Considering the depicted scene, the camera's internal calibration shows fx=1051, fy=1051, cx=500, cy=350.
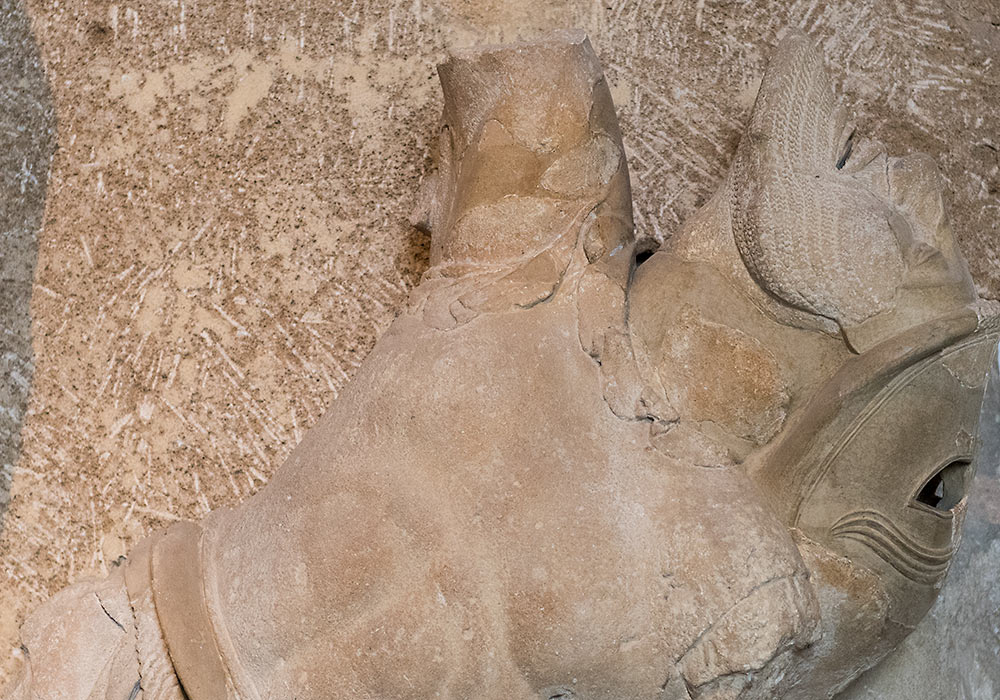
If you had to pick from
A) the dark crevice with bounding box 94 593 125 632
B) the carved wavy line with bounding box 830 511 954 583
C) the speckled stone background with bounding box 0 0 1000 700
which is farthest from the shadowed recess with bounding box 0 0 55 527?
the carved wavy line with bounding box 830 511 954 583

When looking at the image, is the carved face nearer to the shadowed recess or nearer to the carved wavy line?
the carved wavy line

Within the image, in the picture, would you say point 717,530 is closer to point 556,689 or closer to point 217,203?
point 556,689

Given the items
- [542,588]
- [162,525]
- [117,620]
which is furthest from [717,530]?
[162,525]

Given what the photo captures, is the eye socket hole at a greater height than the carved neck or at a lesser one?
lesser

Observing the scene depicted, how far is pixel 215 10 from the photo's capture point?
1.98 meters

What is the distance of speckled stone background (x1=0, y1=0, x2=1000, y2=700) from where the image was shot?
173cm

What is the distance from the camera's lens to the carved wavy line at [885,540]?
1255 millimetres

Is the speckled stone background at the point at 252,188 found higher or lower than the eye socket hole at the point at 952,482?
higher

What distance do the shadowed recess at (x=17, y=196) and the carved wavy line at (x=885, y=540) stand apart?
1.32 metres

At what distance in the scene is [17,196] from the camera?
1.91 m

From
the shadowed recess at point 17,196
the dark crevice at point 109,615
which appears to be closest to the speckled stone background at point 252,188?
the shadowed recess at point 17,196

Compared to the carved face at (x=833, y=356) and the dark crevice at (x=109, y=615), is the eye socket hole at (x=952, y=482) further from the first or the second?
the dark crevice at (x=109, y=615)

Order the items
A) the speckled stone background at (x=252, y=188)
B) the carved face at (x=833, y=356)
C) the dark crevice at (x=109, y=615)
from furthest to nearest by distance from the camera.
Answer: the speckled stone background at (x=252, y=188) < the dark crevice at (x=109, y=615) < the carved face at (x=833, y=356)

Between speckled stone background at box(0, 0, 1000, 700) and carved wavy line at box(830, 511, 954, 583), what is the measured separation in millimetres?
381
